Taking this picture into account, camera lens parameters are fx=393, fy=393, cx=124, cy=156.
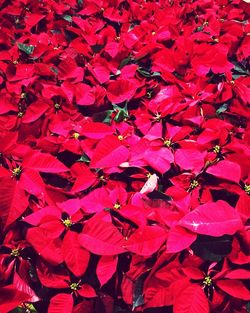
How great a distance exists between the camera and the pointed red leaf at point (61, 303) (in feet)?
2.23

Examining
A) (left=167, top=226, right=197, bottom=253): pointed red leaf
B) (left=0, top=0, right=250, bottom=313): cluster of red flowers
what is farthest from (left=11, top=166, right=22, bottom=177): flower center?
(left=167, top=226, right=197, bottom=253): pointed red leaf

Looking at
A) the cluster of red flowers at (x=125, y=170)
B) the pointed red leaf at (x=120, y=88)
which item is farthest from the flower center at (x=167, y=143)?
the pointed red leaf at (x=120, y=88)

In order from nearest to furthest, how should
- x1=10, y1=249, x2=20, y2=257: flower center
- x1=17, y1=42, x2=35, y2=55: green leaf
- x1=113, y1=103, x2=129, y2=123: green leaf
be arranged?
1. x1=10, y1=249, x2=20, y2=257: flower center
2. x1=113, y1=103, x2=129, y2=123: green leaf
3. x1=17, y1=42, x2=35, y2=55: green leaf

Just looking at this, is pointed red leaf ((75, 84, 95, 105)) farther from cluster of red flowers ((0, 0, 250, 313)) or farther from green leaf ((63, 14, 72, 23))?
green leaf ((63, 14, 72, 23))

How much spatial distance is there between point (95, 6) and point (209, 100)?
747mm

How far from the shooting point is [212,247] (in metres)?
0.67

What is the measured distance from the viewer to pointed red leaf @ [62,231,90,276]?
0.69 metres

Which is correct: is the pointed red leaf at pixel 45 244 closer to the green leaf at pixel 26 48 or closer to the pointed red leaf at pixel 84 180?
the pointed red leaf at pixel 84 180

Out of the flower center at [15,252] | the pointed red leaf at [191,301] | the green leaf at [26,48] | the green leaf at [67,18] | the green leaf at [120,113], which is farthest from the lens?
the green leaf at [67,18]

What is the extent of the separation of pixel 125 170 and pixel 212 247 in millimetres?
283

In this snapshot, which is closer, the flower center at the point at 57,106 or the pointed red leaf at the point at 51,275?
the pointed red leaf at the point at 51,275

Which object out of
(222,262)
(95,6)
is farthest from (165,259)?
(95,6)

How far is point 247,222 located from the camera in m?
0.73

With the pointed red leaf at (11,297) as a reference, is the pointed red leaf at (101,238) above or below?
above
